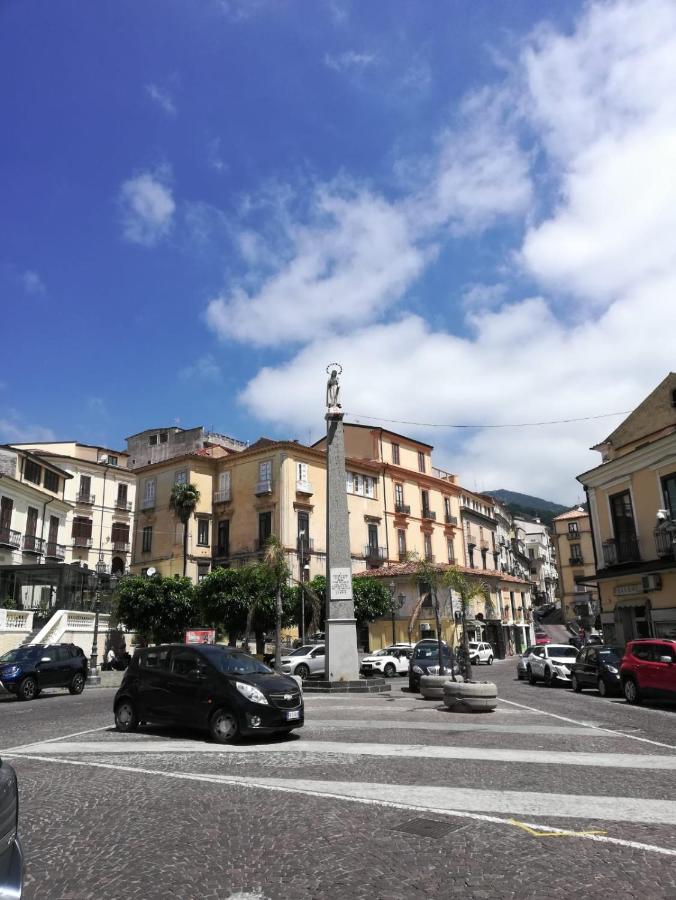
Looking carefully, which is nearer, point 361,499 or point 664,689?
point 664,689

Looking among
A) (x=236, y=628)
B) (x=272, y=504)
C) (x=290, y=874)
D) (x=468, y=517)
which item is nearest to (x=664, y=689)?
(x=290, y=874)

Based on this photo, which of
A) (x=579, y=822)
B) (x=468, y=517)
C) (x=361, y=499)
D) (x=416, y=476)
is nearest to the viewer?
(x=579, y=822)

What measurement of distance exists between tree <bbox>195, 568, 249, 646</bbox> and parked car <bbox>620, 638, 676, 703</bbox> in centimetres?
2514

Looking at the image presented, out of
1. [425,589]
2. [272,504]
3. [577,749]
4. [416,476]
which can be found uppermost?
[416,476]

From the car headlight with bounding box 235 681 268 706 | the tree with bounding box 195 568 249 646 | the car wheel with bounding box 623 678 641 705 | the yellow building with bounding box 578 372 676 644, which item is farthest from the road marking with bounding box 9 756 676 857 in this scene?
the tree with bounding box 195 568 249 646

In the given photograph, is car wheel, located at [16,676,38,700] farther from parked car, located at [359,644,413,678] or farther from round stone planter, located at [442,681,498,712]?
parked car, located at [359,644,413,678]

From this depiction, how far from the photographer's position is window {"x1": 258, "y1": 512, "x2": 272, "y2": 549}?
46.6 meters

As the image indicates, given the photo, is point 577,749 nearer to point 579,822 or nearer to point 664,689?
point 579,822

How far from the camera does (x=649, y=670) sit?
15805mm

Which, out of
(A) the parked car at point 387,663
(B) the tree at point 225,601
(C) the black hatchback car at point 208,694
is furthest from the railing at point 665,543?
(B) the tree at point 225,601

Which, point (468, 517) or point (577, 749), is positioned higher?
point (468, 517)

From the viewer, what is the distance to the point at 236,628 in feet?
128

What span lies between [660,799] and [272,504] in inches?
1625

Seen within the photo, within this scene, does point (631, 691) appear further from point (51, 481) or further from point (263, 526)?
point (51, 481)
